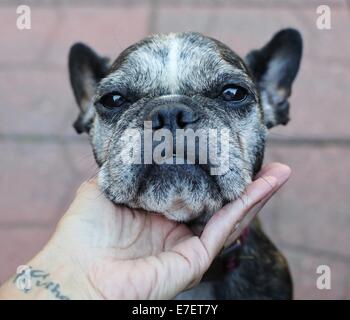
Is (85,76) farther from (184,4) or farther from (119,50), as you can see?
(184,4)

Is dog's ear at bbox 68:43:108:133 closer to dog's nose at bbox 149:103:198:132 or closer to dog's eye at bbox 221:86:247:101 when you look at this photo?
dog's eye at bbox 221:86:247:101

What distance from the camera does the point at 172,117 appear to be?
3.02 meters

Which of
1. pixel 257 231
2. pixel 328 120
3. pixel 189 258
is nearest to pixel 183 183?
pixel 189 258

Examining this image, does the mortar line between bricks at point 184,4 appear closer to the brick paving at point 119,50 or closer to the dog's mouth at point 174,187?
the brick paving at point 119,50

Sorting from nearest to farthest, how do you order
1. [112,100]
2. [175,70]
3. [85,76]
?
[175,70], [112,100], [85,76]

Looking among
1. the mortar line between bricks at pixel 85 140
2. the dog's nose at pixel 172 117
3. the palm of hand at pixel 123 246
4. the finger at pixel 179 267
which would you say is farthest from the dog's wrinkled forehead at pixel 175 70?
the mortar line between bricks at pixel 85 140

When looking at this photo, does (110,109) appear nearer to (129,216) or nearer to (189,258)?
(129,216)

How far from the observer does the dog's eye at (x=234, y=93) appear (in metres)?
3.54

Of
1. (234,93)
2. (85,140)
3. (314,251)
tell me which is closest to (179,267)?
(234,93)

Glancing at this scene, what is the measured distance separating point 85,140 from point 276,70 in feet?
7.24

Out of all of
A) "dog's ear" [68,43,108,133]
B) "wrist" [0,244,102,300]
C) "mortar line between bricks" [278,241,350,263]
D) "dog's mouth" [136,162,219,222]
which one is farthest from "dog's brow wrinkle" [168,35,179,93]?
"mortar line between bricks" [278,241,350,263]

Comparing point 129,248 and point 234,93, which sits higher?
point 234,93

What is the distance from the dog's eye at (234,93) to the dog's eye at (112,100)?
56 centimetres

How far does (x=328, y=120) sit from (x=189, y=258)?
127 inches
